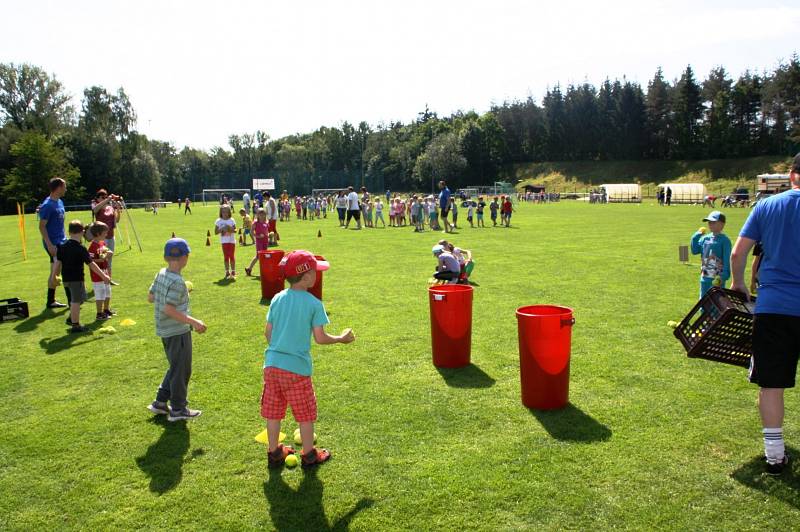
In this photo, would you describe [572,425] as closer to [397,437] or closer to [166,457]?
[397,437]

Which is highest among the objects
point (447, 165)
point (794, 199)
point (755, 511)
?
point (447, 165)

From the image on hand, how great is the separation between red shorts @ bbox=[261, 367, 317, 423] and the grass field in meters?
0.50

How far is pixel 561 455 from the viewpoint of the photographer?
4773mm

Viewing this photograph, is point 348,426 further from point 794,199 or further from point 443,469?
point 794,199

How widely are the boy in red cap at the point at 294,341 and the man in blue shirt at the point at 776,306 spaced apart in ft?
10.0

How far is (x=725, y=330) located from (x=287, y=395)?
11.9 feet

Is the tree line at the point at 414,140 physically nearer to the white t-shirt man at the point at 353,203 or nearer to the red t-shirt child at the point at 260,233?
the white t-shirt man at the point at 353,203

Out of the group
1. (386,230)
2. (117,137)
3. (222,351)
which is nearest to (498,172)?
(117,137)

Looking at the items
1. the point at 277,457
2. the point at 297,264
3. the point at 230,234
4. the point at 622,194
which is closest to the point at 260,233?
the point at 230,234

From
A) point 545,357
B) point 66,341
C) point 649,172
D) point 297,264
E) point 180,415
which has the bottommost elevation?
point 180,415

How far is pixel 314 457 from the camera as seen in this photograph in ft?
15.4

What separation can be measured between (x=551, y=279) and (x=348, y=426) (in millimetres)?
9033

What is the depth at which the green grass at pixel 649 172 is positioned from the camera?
77562 millimetres

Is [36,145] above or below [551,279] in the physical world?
above
